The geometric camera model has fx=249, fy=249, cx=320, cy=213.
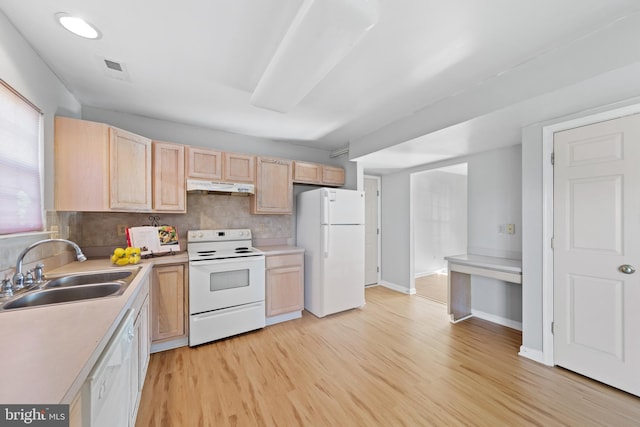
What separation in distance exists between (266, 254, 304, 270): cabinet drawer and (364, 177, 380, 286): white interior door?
5.81 ft

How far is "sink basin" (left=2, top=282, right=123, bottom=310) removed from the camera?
135cm

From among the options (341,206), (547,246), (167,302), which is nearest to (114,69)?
(167,302)

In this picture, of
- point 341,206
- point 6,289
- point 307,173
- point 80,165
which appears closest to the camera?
point 6,289

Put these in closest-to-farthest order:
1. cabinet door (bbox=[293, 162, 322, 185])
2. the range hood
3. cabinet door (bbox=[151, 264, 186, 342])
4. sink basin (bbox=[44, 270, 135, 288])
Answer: sink basin (bbox=[44, 270, 135, 288]) < cabinet door (bbox=[151, 264, 186, 342]) < the range hood < cabinet door (bbox=[293, 162, 322, 185])

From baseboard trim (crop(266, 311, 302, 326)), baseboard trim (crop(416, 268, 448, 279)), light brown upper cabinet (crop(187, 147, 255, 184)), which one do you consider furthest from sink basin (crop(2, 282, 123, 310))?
baseboard trim (crop(416, 268, 448, 279))

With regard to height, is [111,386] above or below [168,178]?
below

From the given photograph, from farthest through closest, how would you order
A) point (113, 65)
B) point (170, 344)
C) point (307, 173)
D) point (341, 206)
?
point (307, 173)
point (341, 206)
point (170, 344)
point (113, 65)

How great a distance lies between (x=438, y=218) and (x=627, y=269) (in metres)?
3.89

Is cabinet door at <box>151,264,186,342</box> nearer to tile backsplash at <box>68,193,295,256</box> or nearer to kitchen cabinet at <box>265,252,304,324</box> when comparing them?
tile backsplash at <box>68,193,295,256</box>

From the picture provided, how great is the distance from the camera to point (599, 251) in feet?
6.43

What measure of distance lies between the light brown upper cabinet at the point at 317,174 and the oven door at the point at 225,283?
4.45 feet

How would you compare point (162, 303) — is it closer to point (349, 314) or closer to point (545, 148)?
point (349, 314)

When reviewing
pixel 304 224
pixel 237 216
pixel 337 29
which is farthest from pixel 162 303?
pixel 337 29

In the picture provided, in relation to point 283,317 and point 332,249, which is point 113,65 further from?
point 283,317
